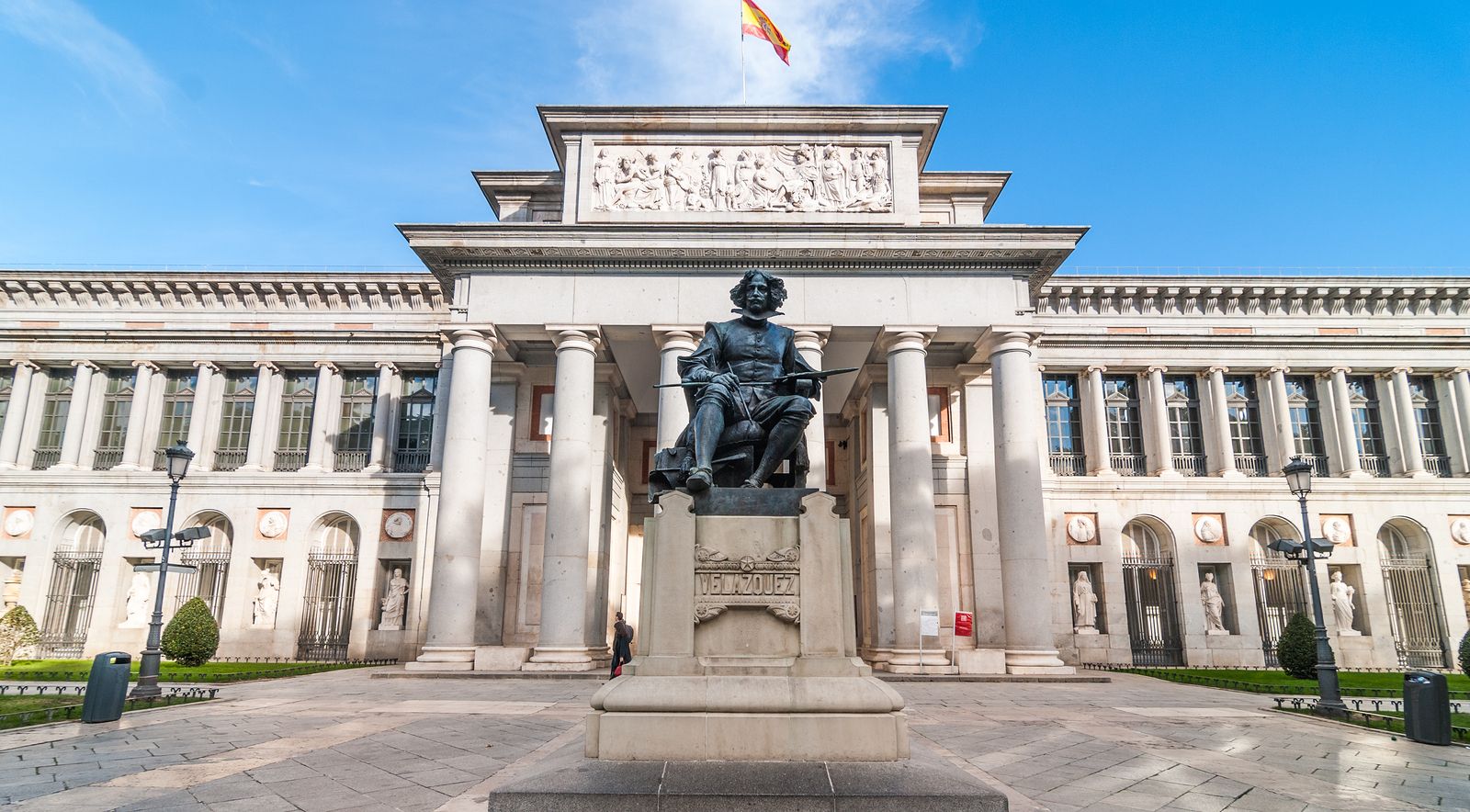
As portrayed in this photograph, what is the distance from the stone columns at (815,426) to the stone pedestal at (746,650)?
14884 mm

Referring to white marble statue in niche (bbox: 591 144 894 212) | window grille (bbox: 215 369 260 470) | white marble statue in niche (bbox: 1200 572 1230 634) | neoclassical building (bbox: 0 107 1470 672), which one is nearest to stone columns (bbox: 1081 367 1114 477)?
neoclassical building (bbox: 0 107 1470 672)

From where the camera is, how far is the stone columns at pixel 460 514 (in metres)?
22.4

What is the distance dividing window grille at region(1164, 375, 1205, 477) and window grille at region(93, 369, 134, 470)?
40005mm

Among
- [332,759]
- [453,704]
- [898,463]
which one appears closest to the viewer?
[332,759]

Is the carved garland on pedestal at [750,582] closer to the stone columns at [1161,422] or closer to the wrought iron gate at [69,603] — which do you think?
the stone columns at [1161,422]

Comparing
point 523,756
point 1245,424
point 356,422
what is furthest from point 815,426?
point 1245,424

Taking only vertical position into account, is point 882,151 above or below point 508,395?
above

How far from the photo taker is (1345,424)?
3203 cm

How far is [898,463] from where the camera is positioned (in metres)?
23.2

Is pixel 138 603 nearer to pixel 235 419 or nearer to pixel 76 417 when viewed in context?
pixel 235 419

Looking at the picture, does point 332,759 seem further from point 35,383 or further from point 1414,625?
point 1414,625

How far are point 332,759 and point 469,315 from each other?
1647 cm

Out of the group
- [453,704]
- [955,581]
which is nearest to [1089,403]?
[955,581]

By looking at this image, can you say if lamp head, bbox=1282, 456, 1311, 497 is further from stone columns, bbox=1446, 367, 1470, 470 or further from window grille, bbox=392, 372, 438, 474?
window grille, bbox=392, 372, 438, 474
